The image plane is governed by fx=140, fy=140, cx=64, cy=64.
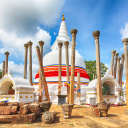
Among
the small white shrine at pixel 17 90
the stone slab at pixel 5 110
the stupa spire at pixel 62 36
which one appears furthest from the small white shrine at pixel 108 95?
the stupa spire at pixel 62 36

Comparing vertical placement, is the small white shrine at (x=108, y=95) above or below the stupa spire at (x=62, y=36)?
below

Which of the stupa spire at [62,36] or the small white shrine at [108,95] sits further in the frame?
the stupa spire at [62,36]

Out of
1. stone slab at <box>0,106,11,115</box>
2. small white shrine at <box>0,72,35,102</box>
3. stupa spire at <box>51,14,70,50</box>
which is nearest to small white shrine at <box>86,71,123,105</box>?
small white shrine at <box>0,72,35,102</box>

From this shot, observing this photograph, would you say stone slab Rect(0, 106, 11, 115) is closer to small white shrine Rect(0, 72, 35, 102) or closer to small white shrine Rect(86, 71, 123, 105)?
small white shrine Rect(0, 72, 35, 102)

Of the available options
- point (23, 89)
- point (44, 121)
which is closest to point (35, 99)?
point (23, 89)

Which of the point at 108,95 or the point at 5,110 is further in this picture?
the point at 108,95

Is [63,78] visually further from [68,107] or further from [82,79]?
[68,107]

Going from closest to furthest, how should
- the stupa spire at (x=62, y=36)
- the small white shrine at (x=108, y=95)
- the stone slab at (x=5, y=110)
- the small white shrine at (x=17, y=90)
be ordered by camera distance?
the stone slab at (x=5, y=110) < the small white shrine at (x=17, y=90) < the small white shrine at (x=108, y=95) < the stupa spire at (x=62, y=36)

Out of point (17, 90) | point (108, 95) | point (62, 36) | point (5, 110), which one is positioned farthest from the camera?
point (62, 36)

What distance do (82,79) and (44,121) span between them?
15425 millimetres

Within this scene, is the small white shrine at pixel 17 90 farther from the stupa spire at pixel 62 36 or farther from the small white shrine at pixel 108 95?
the stupa spire at pixel 62 36

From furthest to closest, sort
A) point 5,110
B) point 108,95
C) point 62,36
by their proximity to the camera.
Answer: point 62,36 < point 108,95 < point 5,110

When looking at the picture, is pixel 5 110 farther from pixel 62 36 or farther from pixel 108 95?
pixel 62 36

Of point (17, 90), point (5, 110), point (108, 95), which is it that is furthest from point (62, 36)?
point (5, 110)
